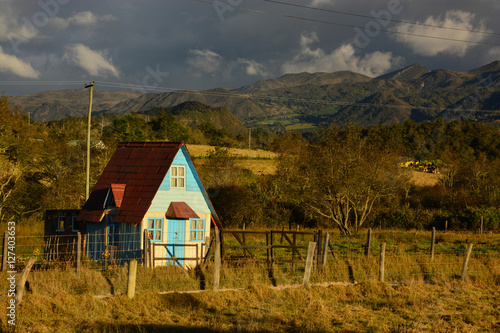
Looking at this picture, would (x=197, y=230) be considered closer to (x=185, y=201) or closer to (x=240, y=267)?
(x=185, y=201)

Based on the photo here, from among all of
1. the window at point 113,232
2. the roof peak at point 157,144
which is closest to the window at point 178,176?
the roof peak at point 157,144

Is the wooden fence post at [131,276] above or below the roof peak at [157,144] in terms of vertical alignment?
below

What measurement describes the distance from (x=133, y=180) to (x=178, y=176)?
2.29 m

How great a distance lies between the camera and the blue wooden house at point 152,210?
69.0 feet

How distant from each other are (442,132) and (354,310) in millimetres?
107793

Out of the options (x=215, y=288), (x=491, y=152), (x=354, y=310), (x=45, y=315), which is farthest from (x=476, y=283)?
(x=491, y=152)

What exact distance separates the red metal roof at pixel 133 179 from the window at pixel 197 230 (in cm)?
252

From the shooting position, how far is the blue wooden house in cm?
2103

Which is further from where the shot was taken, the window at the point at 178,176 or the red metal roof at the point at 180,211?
the window at the point at 178,176

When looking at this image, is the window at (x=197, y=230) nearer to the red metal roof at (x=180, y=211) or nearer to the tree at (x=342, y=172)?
the red metal roof at (x=180, y=211)

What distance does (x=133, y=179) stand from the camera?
2264 cm

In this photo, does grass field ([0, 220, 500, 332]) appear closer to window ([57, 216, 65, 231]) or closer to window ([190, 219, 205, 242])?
window ([190, 219, 205, 242])

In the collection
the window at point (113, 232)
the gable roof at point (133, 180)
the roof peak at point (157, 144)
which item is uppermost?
Answer: the roof peak at point (157, 144)

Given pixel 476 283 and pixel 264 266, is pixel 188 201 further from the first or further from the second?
pixel 476 283
